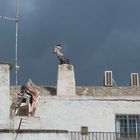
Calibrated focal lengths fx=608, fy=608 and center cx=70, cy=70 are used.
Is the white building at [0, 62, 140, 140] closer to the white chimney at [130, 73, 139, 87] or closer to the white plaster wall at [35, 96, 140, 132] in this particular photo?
the white plaster wall at [35, 96, 140, 132]

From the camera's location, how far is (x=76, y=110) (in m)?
31.7

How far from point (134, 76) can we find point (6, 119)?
9.84m

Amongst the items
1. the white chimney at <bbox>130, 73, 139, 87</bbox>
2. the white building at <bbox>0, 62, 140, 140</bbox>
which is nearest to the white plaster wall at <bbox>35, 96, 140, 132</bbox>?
the white building at <bbox>0, 62, 140, 140</bbox>

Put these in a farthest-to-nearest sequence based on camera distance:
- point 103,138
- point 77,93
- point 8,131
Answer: point 77,93, point 103,138, point 8,131

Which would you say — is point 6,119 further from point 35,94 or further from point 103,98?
point 103,98

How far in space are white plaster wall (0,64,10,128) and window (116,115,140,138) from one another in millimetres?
5989

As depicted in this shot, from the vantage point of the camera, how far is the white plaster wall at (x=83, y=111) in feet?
103

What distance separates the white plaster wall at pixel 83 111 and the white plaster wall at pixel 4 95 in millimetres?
2984

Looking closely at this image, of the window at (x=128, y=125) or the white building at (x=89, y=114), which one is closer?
the white building at (x=89, y=114)

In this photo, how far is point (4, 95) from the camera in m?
29.0

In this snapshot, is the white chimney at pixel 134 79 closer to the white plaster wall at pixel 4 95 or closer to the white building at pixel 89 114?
the white building at pixel 89 114

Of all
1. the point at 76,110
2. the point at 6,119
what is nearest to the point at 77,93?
the point at 76,110

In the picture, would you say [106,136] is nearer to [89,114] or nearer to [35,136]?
[89,114]

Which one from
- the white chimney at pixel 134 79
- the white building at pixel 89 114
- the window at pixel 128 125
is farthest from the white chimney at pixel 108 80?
the window at pixel 128 125
